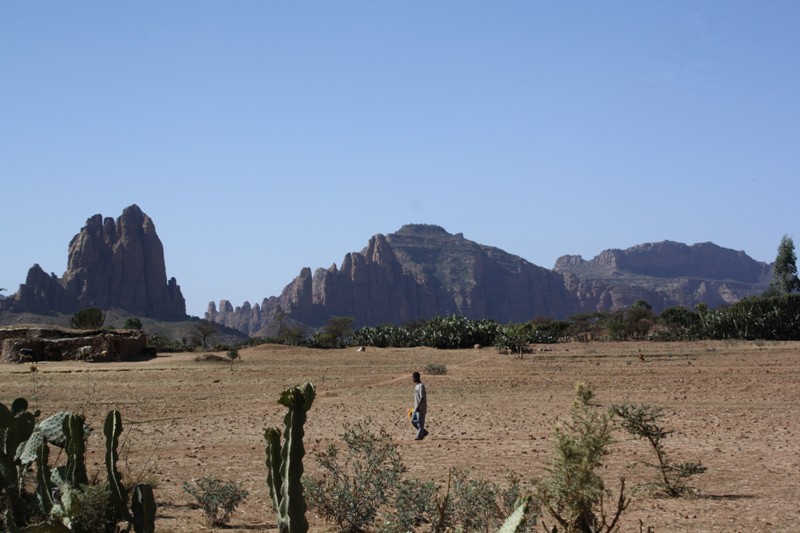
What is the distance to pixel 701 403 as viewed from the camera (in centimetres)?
2131

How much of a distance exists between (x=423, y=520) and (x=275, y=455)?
1892 mm

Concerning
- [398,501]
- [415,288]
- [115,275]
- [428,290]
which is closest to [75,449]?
[398,501]

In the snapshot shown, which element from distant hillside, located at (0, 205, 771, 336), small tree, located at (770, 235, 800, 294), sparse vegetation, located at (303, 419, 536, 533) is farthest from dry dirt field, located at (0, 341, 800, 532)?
distant hillside, located at (0, 205, 771, 336)

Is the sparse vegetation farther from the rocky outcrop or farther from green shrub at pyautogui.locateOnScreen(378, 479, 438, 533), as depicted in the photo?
the rocky outcrop

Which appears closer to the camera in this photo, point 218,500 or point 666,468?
point 218,500

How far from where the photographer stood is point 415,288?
166 m

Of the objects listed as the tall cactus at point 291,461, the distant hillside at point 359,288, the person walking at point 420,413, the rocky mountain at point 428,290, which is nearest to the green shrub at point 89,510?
the tall cactus at point 291,461

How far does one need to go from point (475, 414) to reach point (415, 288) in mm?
146258

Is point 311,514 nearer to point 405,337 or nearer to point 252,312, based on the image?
point 405,337

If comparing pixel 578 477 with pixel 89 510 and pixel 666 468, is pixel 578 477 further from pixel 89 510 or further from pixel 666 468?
pixel 666 468

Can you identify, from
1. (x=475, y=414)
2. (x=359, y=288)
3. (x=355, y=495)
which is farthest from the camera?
(x=359, y=288)

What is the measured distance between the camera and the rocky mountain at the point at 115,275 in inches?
4523

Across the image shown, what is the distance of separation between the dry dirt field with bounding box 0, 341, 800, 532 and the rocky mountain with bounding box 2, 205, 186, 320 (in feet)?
257

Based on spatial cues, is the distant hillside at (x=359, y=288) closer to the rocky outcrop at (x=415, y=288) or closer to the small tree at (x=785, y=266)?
the rocky outcrop at (x=415, y=288)
